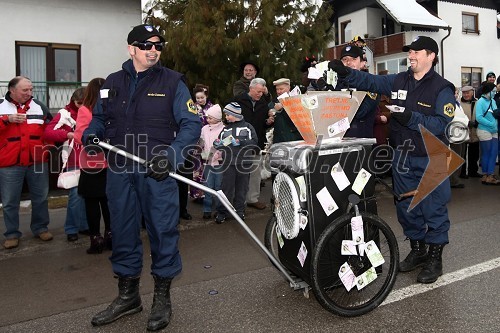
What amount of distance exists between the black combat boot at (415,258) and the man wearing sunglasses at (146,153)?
209 cm

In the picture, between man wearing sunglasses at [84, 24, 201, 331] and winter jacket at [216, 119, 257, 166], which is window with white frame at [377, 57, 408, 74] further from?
man wearing sunglasses at [84, 24, 201, 331]

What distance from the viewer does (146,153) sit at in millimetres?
3418

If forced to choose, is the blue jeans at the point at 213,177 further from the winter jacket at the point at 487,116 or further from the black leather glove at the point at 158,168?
the winter jacket at the point at 487,116

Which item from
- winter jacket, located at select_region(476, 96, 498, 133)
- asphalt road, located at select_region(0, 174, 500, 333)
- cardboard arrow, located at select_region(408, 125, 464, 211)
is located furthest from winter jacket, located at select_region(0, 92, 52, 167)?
winter jacket, located at select_region(476, 96, 498, 133)

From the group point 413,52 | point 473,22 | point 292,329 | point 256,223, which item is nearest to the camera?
point 292,329

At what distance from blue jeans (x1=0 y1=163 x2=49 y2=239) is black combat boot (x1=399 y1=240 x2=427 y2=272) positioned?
4.18 metres

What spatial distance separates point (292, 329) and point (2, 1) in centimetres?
1301

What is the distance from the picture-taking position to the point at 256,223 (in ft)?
21.5

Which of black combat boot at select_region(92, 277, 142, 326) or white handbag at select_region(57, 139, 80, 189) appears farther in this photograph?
white handbag at select_region(57, 139, 80, 189)

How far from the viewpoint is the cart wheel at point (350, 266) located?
3.28 metres

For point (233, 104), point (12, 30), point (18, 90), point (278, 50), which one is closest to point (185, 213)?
point (233, 104)

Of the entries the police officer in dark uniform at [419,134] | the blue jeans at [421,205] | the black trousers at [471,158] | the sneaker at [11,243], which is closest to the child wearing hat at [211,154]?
the sneaker at [11,243]

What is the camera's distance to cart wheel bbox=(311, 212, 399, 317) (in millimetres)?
3281

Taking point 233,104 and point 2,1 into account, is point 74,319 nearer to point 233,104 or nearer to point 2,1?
point 233,104
